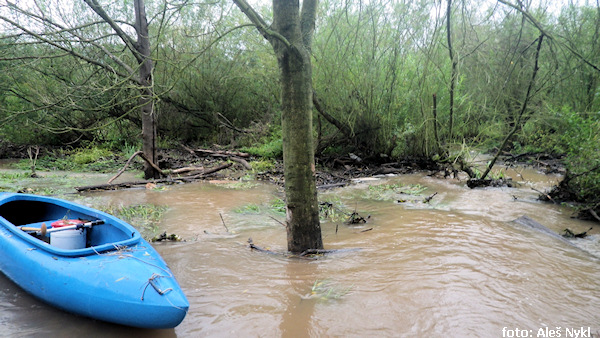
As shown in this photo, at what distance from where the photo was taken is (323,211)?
5.81m

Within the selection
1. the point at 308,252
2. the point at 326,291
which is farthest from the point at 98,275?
the point at 308,252

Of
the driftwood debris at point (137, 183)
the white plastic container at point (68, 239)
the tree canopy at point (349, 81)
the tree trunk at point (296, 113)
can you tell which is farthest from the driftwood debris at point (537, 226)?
the driftwood debris at point (137, 183)

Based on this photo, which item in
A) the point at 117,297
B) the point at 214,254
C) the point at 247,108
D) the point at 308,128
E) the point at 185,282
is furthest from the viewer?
the point at 247,108

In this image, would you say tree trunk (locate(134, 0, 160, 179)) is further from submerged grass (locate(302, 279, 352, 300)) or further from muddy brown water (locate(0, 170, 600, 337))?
submerged grass (locate(302, 279, 352, 300))

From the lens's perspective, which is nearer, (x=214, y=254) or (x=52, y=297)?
(x=52, y=297)

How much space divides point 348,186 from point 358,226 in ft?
9.85

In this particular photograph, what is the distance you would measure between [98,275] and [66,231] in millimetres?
1235

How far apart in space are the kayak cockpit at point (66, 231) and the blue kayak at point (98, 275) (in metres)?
0.01

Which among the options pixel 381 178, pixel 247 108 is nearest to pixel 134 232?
pixel 381 178

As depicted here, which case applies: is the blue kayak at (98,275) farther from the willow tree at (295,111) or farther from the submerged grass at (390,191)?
the submerged grass at (390,191)

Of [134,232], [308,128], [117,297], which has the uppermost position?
[308,128]

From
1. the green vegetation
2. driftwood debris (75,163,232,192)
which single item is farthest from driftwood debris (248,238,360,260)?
the green vegetation

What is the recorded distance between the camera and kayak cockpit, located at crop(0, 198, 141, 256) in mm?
3131

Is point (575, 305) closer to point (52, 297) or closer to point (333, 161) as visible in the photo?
point (52, 297)
